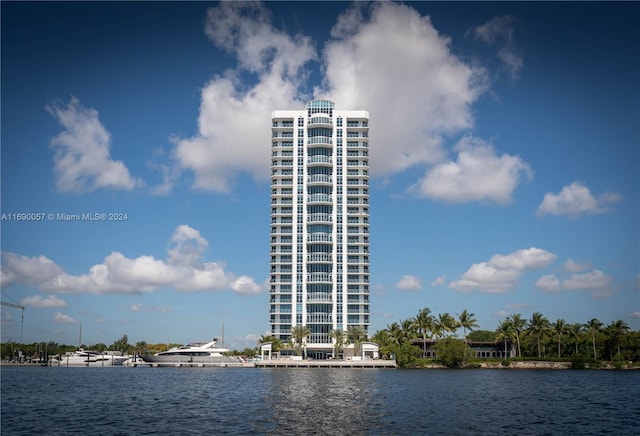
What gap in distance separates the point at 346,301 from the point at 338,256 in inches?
561

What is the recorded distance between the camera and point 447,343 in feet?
509

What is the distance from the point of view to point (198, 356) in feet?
620

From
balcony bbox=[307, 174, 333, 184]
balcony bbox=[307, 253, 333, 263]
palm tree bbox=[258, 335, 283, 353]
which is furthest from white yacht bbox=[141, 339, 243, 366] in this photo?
balcony bbox=[307, 174, 333, 184]

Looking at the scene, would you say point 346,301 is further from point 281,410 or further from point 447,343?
point 281,410

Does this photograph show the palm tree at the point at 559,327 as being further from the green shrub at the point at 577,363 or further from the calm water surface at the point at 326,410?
the calm water surface at the point at 326,410

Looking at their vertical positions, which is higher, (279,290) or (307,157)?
(307,157)

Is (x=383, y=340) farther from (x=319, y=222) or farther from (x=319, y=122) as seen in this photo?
(x=319, y=122)

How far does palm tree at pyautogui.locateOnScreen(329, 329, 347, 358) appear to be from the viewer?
571 ft

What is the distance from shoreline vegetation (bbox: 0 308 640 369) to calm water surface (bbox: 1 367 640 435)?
223 ft

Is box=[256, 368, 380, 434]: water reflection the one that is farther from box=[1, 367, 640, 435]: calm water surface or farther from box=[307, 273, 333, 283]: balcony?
box=[307, 273, 333, 283]: balcony

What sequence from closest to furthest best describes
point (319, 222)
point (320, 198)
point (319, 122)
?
point (319, 222), point (320, 198), point (319, 122)

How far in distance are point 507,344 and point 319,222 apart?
233 ft

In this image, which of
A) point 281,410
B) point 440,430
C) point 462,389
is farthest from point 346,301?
point 440,430

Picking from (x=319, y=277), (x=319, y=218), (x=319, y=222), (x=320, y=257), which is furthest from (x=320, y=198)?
(x=319, y=277)
